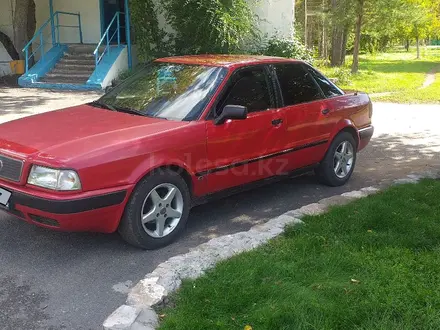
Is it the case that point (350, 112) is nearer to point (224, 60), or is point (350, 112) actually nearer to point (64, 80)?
point (224, 60)

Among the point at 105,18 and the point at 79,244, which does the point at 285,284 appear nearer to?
the point at 79,244

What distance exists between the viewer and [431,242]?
14.4 feet

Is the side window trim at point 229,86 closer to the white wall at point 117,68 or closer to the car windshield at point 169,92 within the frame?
the car windshield at point 169,92

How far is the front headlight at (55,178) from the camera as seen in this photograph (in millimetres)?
3816

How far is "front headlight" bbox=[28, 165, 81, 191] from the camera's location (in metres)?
3.82

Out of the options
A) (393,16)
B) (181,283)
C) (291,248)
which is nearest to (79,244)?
(181,283)

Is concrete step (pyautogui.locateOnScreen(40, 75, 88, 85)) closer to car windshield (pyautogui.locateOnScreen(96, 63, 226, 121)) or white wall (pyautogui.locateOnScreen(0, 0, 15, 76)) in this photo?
white wall (pyautogui.locateOnScreen(0, 0, 15, 76))

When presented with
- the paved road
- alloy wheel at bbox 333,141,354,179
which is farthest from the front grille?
alloy wheel at bbox 333,141,354,179

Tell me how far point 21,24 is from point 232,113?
14.7 meters

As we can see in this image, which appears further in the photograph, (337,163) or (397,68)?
(397,68)

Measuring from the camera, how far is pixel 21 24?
56.0 feet

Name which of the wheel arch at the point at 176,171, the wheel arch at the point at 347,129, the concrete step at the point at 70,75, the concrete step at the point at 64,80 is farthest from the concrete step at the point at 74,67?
the wheel arch at the point at 176,171

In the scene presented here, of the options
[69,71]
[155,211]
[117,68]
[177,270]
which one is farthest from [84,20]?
[177,270]

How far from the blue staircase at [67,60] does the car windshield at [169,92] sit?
9390 mm
